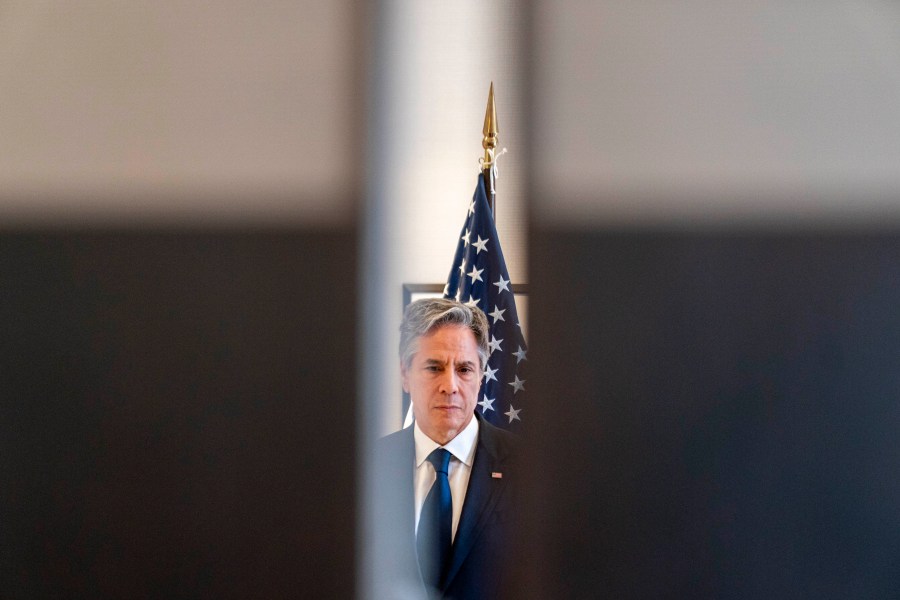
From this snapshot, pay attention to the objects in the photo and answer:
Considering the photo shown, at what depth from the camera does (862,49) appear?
34.0 inches

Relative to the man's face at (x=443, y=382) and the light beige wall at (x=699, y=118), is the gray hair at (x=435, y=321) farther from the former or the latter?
the light beige wall at (x=699, y=118)

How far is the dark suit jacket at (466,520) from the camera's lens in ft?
2.81

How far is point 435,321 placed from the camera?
88 cm

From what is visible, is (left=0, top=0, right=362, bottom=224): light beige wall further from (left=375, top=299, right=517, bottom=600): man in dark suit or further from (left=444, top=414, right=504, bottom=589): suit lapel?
(left=444, top=414, right=504, bottom=589): suit lapel

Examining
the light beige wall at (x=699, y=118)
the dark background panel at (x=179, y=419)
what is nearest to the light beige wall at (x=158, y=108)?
the dark background panel at (x=179, y=419)

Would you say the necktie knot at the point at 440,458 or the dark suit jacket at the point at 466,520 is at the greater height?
the necktie knot at the point at 440,458

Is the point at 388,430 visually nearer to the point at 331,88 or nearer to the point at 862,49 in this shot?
the point at 331,88

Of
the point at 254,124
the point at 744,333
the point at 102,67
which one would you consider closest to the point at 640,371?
the point at 744,333

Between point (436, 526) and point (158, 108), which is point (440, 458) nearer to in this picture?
point (436, 526)

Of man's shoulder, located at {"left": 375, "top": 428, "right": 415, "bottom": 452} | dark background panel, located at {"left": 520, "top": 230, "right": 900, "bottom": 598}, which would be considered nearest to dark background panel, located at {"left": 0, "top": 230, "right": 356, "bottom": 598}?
man's shoulder, located at {"left": 375, "top": 428, "right": 415, "bottom": 452}

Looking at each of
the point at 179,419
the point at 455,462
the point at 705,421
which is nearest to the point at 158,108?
the point at 179,419

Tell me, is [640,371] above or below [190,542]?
above

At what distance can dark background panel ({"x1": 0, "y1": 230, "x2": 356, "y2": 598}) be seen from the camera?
85cm

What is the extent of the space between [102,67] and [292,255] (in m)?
0.38
